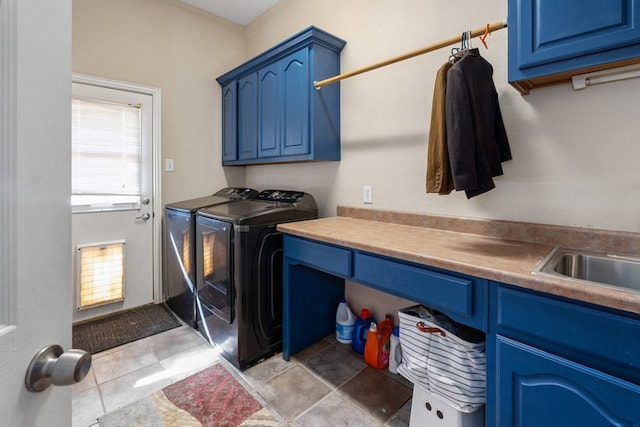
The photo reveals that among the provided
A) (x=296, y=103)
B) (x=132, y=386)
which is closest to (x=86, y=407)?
(x=132, y=386)

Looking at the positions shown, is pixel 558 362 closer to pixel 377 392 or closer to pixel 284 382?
pixel 377 392

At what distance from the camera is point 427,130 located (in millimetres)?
1907

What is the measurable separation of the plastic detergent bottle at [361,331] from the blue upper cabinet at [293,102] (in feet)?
3.99

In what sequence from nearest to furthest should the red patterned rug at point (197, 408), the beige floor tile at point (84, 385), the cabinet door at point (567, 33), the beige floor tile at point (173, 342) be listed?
the cabinet door at point (567, 33) < the red patterned rug at point (197, 408) < the beige floor tile at point (84, 385) < the beige floor tile at point (173, 342)

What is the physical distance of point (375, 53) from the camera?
218cm

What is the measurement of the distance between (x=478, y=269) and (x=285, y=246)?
4.02 ft

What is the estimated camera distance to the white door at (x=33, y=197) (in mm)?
418

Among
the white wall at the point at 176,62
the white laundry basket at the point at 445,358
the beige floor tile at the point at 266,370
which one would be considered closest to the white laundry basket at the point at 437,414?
the white laundry basket at the point at 445,358

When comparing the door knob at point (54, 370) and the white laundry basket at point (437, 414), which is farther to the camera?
the white laundry basket at point (437, 414)

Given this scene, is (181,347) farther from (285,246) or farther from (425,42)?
(425,42)

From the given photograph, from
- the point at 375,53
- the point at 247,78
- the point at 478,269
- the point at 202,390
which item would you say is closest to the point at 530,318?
the point at 478,269

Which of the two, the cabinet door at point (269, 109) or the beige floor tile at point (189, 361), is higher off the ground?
the cabinet door at point (269, 109)

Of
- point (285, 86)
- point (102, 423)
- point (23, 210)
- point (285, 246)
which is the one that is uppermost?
point (285, 86)

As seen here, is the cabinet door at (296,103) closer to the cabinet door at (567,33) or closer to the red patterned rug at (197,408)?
the cabinet door at (567,33)
